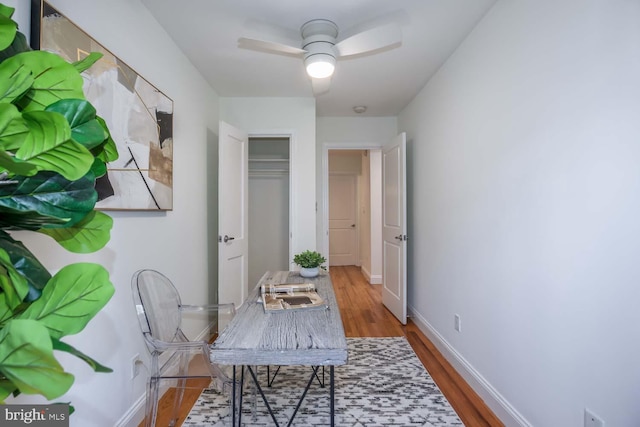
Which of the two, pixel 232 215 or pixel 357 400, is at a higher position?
pixel 232 215

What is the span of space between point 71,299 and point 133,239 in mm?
1342

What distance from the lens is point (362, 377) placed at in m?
2.20

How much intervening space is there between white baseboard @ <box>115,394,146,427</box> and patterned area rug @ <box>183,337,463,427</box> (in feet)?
0.86

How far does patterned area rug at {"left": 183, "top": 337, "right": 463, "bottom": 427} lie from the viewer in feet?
5.70

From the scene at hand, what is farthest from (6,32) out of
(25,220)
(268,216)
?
(268,216)

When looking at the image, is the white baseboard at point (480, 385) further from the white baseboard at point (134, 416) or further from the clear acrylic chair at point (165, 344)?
Result: the white baseboard at point (134, 416)

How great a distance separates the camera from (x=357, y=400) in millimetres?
1925

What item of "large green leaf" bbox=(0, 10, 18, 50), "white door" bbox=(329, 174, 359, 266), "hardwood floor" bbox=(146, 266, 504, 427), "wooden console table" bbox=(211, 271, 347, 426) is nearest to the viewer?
"large green leaf" bbox=(0, 10, 18, 50)

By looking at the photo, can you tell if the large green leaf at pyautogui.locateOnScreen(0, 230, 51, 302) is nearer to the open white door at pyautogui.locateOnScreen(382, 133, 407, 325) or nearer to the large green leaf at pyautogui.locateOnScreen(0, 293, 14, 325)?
the large green leaf at pyautogui.locateOnScreen(0, 293, 14, 325)

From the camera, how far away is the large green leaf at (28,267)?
52 centimetres

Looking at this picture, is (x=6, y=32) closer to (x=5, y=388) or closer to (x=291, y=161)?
(x=5, y=388)

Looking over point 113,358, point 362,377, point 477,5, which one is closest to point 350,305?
point 362,377

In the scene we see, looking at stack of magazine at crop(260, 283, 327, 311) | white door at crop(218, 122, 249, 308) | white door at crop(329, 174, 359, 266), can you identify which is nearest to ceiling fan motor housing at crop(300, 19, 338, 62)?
white door at crop(218, 122, 249, 308)

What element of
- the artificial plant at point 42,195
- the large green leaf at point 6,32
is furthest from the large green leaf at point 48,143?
the large green leaf at point 6,32
